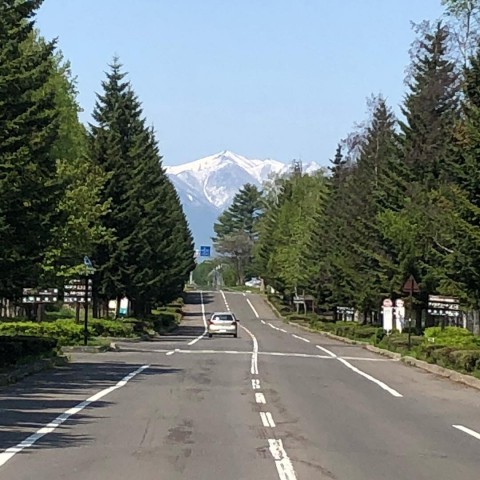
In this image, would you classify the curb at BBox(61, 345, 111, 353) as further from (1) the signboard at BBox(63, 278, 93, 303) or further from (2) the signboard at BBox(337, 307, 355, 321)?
(2) the signboard at BBox(337, 307, 355, 321)

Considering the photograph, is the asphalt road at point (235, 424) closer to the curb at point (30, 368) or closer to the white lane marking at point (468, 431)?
the white lane marking at point (468, 431)

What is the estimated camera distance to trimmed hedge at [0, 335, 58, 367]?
29188 mm

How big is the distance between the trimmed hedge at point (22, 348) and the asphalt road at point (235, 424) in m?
1.25

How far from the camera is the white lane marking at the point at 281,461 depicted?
11555mm

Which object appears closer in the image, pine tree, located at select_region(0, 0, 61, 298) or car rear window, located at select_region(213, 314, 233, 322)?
pine tree, located at select_region(0, 0, 61, 298)

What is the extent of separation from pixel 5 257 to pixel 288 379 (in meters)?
8.40

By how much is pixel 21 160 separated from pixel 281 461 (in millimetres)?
18349

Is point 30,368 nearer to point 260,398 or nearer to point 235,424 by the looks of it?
point 260,398

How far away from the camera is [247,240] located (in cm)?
18112

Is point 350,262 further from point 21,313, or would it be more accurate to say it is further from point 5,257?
point 5,257

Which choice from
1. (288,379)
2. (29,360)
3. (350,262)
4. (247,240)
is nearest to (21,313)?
(350,262)

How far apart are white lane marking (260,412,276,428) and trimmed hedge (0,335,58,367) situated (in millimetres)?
11954

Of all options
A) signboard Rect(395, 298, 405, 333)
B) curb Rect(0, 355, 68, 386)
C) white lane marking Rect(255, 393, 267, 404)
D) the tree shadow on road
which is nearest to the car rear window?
signboard Rect(395, 298, 405, 333)

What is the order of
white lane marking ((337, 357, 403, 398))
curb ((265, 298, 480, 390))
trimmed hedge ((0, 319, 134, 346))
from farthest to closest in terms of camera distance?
trimmed hedge ((0, 319, 134, 346)) → curb ((265, 298, 480, 390)) → white lane marking ((337, 357, 403, 398))
